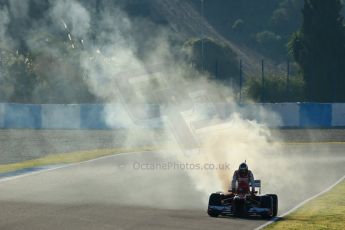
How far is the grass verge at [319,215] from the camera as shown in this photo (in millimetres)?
18922

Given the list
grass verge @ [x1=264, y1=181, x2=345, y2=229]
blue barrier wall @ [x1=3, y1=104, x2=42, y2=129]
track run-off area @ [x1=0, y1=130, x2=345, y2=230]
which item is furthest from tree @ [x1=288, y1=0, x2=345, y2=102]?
grass verge @ [x1=264, y1=181, x2=345, y2=229]

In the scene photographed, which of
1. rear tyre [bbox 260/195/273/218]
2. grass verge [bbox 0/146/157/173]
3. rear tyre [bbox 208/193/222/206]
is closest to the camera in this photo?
rear tyre [bbox 260/195/273/218]

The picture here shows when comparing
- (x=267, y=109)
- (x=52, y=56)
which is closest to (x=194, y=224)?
(x=267, y=109)

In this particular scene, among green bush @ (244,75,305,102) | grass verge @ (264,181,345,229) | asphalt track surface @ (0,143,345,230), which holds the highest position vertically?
green bush @ (244,75,305,102)

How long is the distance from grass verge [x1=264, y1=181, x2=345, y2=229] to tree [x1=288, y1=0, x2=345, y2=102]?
186ft

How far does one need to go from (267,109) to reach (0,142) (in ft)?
70.5

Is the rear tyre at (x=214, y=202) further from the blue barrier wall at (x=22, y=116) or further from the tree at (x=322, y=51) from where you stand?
the tree at (x=322, y=51)

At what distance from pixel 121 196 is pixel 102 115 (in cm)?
3392

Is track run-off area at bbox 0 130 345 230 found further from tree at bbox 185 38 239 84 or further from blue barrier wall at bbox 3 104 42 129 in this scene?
tree at bbox 185 38 239 84

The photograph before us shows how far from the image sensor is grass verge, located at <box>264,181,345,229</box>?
18.9 m

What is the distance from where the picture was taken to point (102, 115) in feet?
A: 190

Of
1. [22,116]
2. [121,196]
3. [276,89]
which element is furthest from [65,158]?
[276,89]

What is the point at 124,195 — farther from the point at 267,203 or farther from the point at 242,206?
the point at 267,203

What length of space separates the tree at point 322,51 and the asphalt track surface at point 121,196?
44.2 meters
